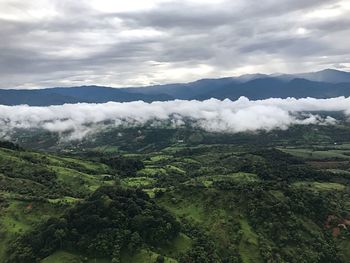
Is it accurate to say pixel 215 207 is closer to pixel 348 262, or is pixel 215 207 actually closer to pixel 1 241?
pixel 348 262

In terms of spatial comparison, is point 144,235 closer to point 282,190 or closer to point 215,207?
point 215,207

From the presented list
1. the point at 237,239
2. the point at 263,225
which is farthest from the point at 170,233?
the point at 263,225

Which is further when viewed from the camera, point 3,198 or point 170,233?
point 3,198

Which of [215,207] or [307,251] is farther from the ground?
[215,207]

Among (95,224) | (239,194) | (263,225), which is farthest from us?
(239,194)

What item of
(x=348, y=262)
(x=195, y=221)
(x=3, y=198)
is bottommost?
(x=348, y=262)

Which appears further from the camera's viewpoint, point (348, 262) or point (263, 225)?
point (263, 225)

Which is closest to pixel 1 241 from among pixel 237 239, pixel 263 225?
pixel 237 239

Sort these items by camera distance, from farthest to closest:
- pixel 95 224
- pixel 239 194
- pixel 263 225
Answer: pixel 239 194, pixel 263 225, pixel 95 224

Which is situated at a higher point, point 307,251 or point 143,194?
point 143,194
